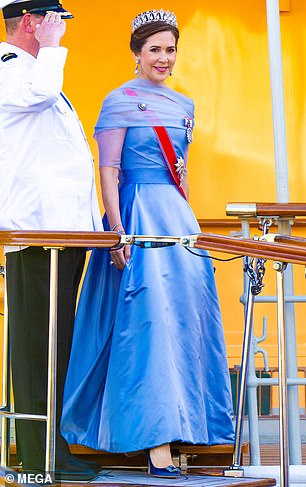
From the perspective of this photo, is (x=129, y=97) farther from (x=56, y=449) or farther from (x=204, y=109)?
(x=204, y=109)

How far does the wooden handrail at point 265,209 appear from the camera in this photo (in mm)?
3645

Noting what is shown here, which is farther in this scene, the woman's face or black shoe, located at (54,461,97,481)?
the woman's face

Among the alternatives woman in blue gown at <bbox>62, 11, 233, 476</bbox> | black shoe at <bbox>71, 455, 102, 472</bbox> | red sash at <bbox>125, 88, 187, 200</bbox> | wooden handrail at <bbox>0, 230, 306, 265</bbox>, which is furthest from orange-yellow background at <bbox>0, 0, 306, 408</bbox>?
wooden handrail at <bbox>0, 230, 306, 265</bbox>

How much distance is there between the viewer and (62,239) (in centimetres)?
311

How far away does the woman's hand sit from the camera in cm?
369

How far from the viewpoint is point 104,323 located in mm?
3707

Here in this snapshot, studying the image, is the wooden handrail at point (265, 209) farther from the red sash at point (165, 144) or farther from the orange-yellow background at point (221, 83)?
the orange-yellow background at point (221, 83)

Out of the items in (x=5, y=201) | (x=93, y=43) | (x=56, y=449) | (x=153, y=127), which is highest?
(x=93, y=43)

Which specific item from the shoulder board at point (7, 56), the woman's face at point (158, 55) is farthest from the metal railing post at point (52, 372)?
the woman's face at point (158, 55)

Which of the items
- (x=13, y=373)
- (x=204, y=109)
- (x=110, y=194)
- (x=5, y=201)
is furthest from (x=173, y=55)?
(x=204, y=109)

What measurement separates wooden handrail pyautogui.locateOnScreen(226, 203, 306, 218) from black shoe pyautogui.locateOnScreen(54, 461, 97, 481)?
0.95 m

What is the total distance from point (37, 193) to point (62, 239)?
38 cm

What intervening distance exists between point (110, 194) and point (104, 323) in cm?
44

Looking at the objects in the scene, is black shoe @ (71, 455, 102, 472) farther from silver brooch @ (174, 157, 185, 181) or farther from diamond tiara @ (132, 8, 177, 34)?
diamond tiara @ (132, 8, 177, 34)
